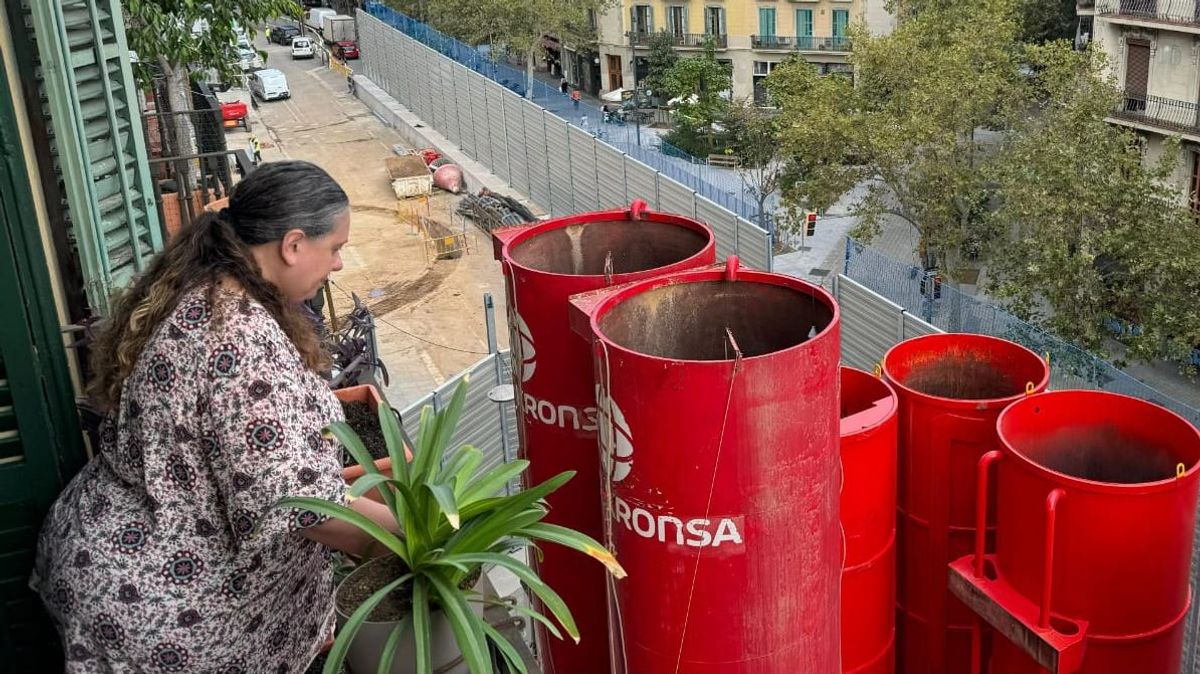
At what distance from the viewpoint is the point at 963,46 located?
2847cm

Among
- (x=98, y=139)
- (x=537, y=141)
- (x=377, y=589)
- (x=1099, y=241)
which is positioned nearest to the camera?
(x=377, y=589)

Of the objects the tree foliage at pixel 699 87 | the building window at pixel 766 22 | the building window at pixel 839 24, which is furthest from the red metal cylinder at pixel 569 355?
the building window at pixel 766 22

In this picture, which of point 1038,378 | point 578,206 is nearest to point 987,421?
point 1038,378

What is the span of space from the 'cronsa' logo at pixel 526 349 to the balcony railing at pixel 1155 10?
100 ft

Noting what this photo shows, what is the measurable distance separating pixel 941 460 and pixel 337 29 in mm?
63766

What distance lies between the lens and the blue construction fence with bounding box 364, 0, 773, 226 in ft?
99.7

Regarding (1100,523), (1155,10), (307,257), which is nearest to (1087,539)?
(1100,523)

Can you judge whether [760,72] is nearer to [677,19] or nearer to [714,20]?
[714,20]

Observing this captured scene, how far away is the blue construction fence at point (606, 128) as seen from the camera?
30.4 m

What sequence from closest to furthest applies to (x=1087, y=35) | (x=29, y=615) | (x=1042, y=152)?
(x=29, y=615) < (x=1042, y=152) < (x=1087, y=35)

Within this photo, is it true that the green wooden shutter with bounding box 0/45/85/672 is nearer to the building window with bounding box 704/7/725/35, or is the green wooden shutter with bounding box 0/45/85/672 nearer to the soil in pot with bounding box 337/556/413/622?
the soil in pot with bounding box 337/556/413/622

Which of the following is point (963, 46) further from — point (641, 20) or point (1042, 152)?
point (641, 20)

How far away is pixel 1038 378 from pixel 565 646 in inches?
163

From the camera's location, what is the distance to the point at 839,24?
52156mm
